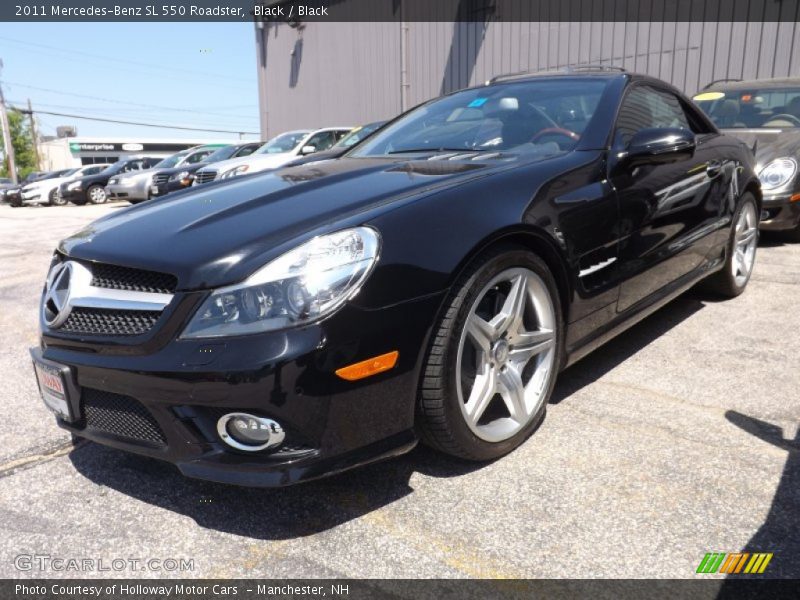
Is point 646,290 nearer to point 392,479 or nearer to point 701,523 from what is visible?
point 701,523

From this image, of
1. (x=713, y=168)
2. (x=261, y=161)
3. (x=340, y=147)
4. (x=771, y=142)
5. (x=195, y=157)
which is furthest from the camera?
(x=195, y=157)

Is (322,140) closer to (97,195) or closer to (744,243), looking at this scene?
(744,243)

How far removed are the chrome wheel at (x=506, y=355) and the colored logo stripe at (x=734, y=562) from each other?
73 cm

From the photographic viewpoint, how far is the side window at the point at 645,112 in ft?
9.82

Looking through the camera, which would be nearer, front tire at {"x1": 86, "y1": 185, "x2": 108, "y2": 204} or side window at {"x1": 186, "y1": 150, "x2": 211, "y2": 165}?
side window at {"x1": 186, "y1": 150, "x2": 211, "y2": 165}

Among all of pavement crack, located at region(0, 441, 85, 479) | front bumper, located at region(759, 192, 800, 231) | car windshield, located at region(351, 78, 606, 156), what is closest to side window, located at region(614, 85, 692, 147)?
car windshield, located at region(351, 78, 606, 156)

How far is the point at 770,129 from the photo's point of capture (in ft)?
20.4

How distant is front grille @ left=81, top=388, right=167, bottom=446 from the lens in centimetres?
A: 190

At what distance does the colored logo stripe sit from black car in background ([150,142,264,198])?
10683mm

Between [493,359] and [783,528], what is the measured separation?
97cm

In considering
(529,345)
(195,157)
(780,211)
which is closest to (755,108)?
(780,211)

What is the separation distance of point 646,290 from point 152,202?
87.1 inches

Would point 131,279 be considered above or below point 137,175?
above

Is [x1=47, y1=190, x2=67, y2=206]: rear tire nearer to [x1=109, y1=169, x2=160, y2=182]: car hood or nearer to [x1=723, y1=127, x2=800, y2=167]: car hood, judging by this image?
[x1=109, y1=169, x2=160, y2=182]: car hood
